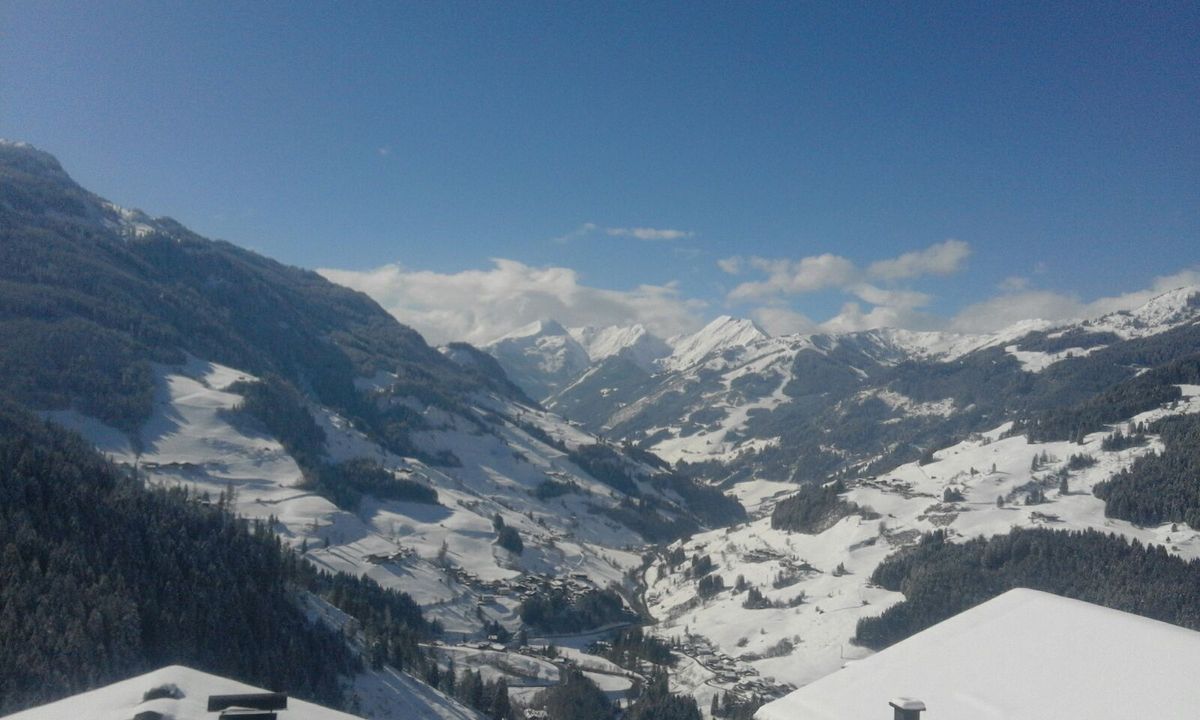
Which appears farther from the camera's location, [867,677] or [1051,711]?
[867,677]

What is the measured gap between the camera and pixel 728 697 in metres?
86.7

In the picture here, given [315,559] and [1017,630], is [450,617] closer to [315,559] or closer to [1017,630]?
[315,559]

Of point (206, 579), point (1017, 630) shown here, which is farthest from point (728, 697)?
point (1017, 630)

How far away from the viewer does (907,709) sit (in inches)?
367

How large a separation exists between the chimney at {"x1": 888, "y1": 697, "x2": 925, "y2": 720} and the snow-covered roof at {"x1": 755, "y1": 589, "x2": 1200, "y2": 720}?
341mm

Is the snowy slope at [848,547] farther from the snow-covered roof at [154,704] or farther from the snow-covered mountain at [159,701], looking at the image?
the snow-covered roof at [154,704]

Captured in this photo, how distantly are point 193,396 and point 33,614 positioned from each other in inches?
5001

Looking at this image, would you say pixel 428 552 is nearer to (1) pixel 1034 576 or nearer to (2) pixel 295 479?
(2) pixel 295 479

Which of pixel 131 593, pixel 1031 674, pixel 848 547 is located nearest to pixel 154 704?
pixel 1031 674

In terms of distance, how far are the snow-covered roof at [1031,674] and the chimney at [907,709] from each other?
0.34m

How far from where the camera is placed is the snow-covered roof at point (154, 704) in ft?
35.5

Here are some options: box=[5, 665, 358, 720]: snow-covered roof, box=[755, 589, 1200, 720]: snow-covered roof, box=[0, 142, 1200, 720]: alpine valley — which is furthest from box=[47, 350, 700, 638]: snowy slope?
box=[755, 589, 1200, 720]: snow-covered roof

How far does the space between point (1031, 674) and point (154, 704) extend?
12.6 meters

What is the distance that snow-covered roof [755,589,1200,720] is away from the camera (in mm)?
9414
